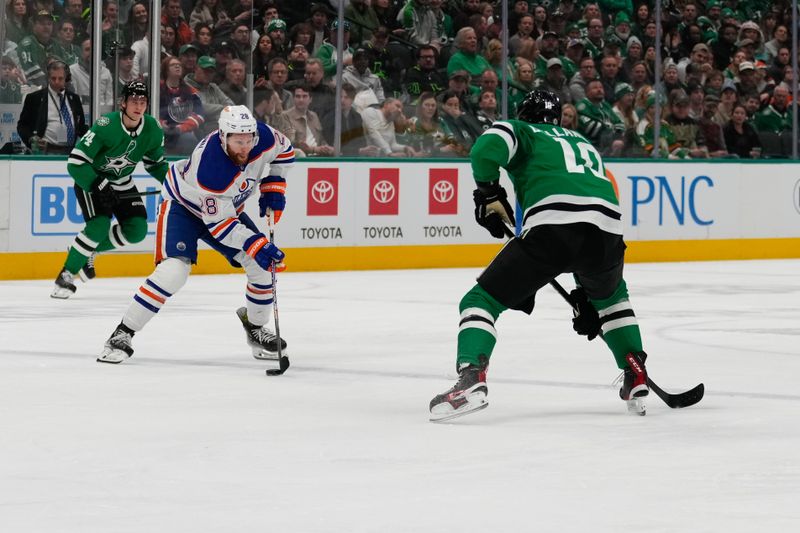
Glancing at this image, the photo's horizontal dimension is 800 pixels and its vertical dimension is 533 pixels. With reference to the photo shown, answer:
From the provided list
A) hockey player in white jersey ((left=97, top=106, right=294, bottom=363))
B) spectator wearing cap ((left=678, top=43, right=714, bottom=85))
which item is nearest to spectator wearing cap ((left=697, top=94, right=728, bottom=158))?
spectator wearing cap ((left=678, top=43, right=714, bottom=85))

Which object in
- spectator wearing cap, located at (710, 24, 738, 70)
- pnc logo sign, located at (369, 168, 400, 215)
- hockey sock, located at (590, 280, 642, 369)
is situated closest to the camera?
hockey sock, located at (590, 280, 642, 369)

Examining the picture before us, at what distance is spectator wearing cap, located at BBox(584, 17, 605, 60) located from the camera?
13.5 metres

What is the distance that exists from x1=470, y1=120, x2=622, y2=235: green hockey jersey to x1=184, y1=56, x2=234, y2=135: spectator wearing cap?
21.3ft

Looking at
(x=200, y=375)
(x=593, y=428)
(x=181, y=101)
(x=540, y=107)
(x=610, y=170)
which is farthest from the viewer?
(x=610, y=170)

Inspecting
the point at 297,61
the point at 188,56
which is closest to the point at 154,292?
the point at 188,56

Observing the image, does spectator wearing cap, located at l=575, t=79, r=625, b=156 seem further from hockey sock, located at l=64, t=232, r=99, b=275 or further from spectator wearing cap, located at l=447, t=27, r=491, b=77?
hockey sock, located at l=64, t=232, r=99, b=275

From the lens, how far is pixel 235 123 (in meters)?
5.98

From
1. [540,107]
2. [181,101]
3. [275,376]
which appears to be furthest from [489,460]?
[181,101]

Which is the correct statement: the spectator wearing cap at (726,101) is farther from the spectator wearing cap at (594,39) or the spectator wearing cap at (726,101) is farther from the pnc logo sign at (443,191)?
the pnc logo sign at (443,191)

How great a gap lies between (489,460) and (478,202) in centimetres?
105

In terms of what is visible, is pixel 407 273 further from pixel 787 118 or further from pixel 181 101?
pixel 787 118

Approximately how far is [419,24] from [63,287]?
4519mm

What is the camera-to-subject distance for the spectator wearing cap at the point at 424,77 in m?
12.4

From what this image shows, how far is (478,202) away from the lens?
4828 millimetres
